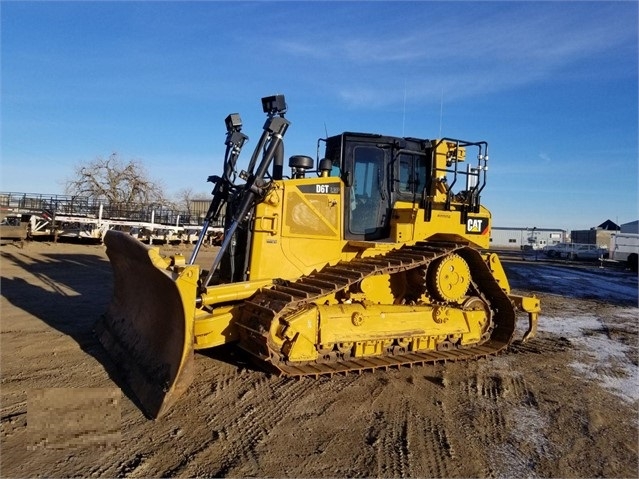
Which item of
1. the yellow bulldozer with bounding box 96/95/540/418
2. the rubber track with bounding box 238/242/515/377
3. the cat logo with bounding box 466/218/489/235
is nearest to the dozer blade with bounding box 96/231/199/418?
the yellow bulldozer with bounding box 96/95/540/418

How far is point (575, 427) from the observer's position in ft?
16.1

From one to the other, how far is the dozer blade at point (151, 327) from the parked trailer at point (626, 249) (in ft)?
109

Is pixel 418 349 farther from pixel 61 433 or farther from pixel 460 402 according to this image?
pixel 61 433

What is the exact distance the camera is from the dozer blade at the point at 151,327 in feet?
15.7

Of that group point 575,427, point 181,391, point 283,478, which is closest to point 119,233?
point 181,391

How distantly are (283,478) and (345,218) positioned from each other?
3.93 m

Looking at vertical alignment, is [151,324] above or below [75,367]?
above

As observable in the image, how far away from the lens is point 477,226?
762cm

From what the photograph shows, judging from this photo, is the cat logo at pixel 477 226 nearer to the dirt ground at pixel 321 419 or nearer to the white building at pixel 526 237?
the dirt ground at pixel 321 419

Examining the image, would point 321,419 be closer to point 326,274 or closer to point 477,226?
point 326,274

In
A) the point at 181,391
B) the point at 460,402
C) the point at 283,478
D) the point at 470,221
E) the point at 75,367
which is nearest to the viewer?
the point at 283,478

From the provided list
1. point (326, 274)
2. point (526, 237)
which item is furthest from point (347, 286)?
point (526, 237)

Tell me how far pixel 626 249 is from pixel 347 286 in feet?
111

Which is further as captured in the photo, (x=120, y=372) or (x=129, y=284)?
(x=129, y=284)
